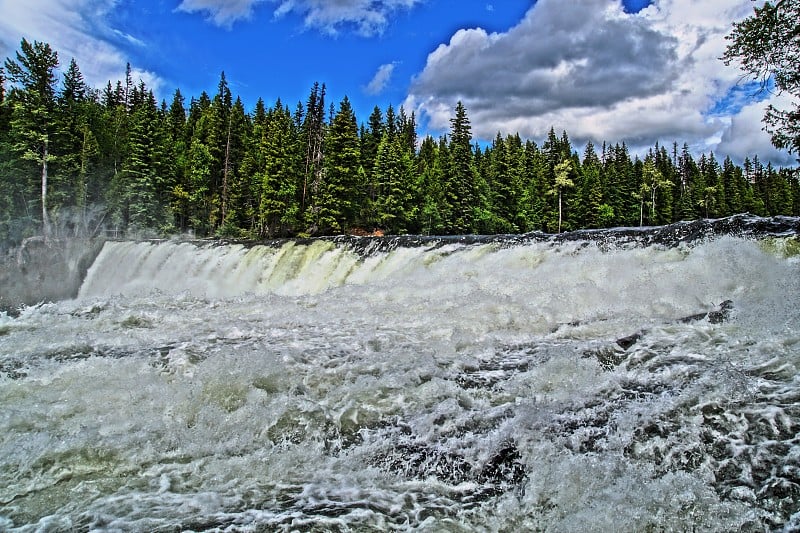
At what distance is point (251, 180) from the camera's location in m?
43.0

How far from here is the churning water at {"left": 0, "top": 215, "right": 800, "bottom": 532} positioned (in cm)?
300

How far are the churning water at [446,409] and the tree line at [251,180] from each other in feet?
91.4

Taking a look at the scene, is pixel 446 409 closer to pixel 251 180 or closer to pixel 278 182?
pixel 278 182

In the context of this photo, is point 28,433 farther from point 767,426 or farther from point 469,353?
point 767,426

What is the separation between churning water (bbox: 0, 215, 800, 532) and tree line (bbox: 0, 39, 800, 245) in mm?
27856

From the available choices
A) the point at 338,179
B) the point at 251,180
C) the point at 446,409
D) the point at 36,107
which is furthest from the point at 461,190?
the point at 446,409

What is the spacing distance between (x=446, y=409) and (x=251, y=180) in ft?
137

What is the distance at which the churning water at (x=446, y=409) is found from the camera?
300cm

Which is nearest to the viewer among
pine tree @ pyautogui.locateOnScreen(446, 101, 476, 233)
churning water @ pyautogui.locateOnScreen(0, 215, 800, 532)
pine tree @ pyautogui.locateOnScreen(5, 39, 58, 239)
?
churning water @ pyautogui.locateOnScreen(0, 215, 800, 532)

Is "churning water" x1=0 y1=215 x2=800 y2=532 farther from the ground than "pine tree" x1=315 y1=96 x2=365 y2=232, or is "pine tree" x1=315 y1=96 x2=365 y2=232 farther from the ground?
"pine tree" x1=315 y1=96 x2=365 y2=232

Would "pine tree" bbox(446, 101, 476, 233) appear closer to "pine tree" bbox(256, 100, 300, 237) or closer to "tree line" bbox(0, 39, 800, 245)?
"tree line" bbox(0, 39, 800, 245)

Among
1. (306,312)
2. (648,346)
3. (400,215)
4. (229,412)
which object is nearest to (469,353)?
(648,346)

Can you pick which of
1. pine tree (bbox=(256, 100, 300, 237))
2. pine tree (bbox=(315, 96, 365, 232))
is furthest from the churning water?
pine tree (bbox=(256, 100, 300, 237))

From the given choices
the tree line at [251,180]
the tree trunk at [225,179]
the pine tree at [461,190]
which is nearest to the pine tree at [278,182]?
the tree line at [251,180]
